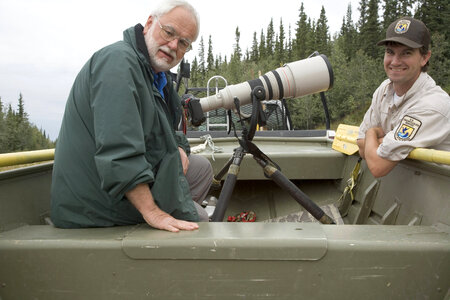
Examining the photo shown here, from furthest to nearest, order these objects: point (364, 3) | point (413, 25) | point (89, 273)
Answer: point (364, 3)
point (413, 25)
point (89, 273)

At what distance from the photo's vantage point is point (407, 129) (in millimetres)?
2188

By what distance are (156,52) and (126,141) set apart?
559 millimetres

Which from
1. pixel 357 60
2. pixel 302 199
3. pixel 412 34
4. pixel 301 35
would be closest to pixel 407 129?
pixel 412 34

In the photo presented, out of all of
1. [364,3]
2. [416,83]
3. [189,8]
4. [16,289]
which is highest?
[364,3]

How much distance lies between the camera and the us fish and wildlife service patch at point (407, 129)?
85.0 inches

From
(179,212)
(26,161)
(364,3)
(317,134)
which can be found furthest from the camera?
(364,3)

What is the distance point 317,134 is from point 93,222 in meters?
3.55

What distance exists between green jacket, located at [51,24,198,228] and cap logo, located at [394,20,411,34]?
5.16 feet

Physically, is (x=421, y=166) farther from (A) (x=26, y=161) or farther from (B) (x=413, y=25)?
(A) (x=26, y=161)

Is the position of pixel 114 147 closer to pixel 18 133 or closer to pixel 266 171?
pixel 266 171

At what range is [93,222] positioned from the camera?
5.65 feet

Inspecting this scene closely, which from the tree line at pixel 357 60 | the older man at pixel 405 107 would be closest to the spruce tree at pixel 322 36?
the tree line at pixel 357 60

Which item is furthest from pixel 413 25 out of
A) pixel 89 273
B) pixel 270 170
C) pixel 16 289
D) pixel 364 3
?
pixel 364 3

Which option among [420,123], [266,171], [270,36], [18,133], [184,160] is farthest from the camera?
[270,36]
